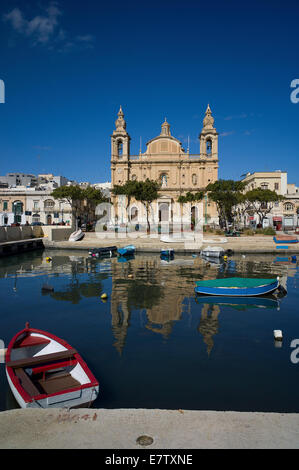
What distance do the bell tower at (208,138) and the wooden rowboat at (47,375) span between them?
208 ft

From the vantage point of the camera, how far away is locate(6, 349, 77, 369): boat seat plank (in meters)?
7.61

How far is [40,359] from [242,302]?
41.4 ft

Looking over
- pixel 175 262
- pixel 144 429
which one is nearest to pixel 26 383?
pixel 144 429

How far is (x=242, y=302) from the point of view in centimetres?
1761

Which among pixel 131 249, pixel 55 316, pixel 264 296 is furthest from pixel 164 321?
pixel 131 249

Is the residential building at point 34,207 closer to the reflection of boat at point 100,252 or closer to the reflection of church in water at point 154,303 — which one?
the reflection of boat at point 100,252

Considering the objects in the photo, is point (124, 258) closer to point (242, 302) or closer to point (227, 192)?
point (242, 302)

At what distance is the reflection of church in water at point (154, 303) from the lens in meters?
13.1

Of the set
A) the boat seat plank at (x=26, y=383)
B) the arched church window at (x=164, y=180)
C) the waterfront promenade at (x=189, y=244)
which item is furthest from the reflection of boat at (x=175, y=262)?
the arched church window at (x=164, y=180)

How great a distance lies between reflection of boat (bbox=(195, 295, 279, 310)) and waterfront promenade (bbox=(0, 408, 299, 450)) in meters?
12.7

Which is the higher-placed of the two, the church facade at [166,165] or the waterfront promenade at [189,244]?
the church facade at [166,165]

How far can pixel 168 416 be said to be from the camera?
4.54 meters

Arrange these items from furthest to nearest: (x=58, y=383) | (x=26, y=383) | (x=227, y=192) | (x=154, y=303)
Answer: (x=227, y=192)
(x=154, y=303)
(x=58, y=383)
(x=26, y=383)

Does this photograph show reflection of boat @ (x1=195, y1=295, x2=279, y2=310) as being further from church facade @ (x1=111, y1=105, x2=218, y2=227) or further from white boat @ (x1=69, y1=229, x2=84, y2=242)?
church facade @ (x1=111, y1=105, x2=218, y2=227)
